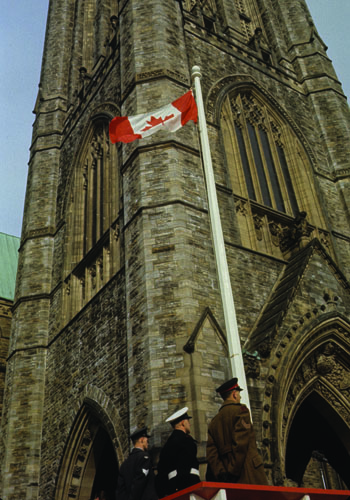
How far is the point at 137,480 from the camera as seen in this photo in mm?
5855

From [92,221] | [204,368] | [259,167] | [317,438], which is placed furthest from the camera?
[92,221]

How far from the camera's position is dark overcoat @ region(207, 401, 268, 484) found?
5.45 metres

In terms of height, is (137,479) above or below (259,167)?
below

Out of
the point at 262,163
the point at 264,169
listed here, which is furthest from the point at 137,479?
the point at 262,163

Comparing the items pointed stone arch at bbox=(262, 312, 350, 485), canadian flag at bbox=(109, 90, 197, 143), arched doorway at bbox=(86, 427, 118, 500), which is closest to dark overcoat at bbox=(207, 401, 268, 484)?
pointed stone arch at bbox=(262, 312, 350, 485)

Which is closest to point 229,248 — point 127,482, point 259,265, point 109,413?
point 259,265

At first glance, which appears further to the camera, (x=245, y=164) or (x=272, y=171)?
(x=272, y=171)

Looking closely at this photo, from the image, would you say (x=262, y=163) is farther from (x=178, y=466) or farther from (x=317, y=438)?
(x=178, y=466)

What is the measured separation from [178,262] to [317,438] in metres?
6.22

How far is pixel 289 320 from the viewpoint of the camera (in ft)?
38.3

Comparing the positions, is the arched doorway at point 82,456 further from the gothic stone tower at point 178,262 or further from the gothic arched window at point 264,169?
the gothic arched window at point 264,169

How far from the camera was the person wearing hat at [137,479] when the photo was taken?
5793 mm

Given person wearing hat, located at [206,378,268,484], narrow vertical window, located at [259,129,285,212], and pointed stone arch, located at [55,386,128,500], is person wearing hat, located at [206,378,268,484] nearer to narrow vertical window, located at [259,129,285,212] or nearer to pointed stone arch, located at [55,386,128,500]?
pointed stone arch, located at [55,386,128,500]

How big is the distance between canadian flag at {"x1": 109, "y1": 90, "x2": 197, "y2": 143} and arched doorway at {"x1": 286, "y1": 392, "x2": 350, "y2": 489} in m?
6.22
